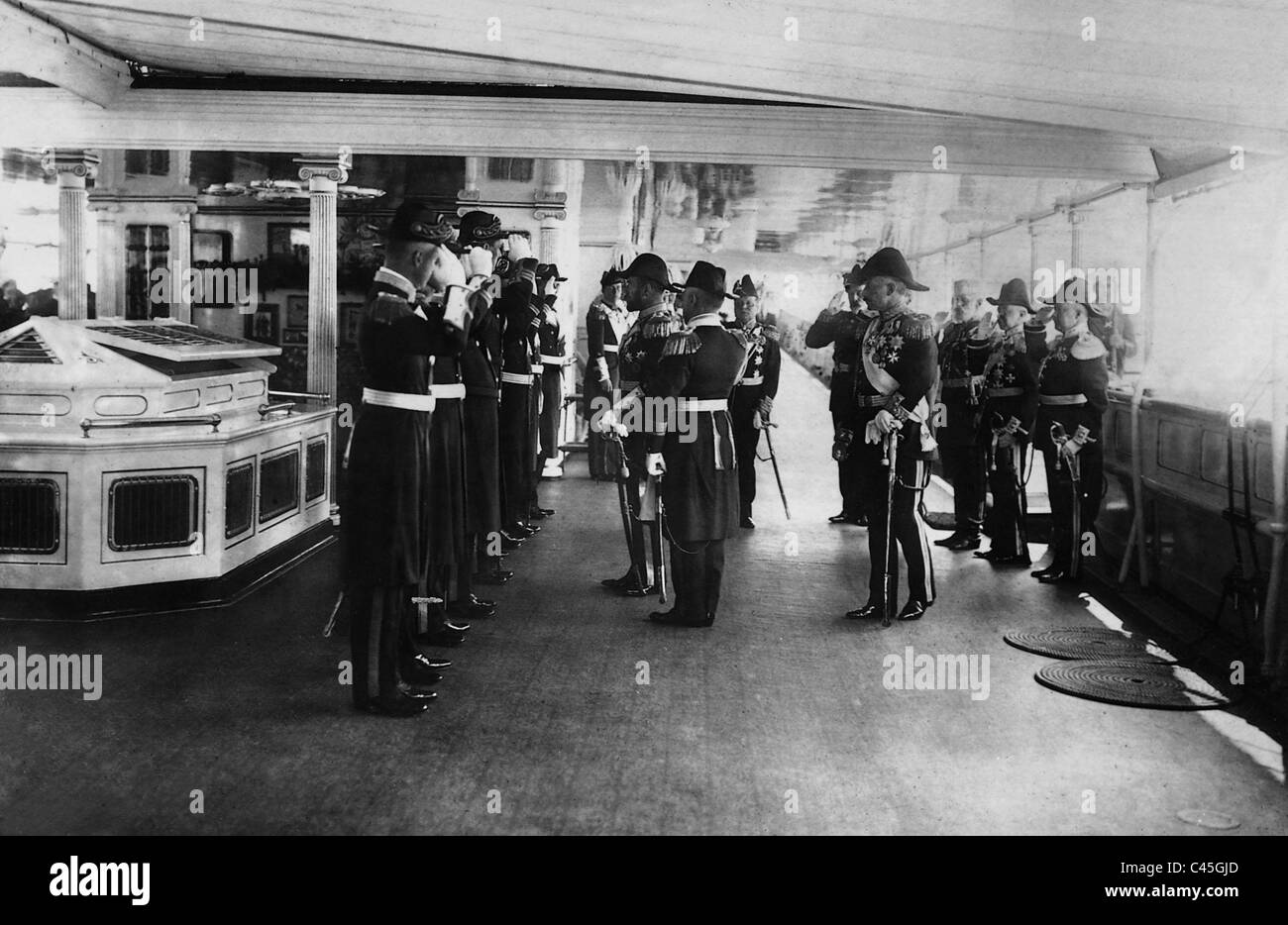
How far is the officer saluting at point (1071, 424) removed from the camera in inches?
245

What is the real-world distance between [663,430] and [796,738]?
5.90 ft

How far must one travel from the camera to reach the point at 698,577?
17.4 feet

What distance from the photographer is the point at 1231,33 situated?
3514 millimetres

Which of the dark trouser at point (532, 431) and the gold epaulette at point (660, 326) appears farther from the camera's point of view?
the dark trouser at point (532, 431)

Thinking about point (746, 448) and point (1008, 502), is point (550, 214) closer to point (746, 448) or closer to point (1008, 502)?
point (746, 448)

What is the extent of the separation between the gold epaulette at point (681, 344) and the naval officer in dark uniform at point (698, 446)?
2cm

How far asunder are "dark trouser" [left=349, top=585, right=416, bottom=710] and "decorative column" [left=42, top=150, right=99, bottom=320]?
4409 millimetres

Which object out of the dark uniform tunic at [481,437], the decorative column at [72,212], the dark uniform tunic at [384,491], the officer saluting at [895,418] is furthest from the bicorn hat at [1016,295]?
the decorative column at [72,212]

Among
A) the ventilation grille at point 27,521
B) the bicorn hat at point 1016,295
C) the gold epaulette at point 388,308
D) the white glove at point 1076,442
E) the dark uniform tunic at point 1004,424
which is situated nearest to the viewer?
the gold epaulette at point 388,308

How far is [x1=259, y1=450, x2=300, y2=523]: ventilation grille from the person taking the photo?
5805 mm

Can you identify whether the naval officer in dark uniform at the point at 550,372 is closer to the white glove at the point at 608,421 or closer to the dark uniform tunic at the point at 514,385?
the dark uniform tunic at the point at 514,385

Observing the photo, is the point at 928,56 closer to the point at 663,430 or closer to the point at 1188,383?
the point at 663,430

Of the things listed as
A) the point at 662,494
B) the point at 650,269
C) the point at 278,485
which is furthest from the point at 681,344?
the point at 278,485

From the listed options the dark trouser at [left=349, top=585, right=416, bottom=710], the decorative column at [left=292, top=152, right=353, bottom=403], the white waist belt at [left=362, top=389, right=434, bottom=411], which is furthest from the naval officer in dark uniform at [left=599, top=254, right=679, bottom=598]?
the decorative column at [left=292, top=152, right=353, bottom=403]
